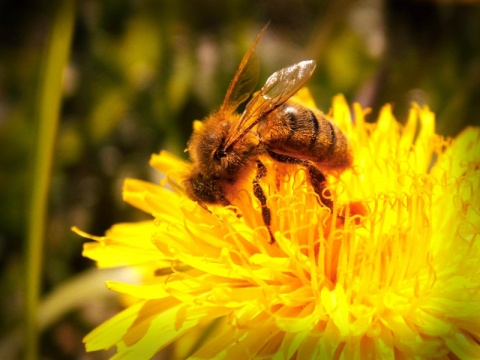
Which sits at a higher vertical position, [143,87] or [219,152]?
[143,87]

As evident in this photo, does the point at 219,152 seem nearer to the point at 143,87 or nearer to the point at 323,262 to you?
the point at 323,262

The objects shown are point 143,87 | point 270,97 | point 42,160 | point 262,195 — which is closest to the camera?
point 270,97

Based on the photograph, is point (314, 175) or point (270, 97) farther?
point (314, 175)

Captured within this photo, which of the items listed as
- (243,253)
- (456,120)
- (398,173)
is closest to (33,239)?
(243,253)

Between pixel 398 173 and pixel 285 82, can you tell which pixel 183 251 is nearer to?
pixel 285 82

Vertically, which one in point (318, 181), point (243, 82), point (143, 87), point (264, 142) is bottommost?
point (318, 181)

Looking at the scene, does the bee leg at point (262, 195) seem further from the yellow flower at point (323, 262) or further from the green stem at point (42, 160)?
the green stem at point (42, 160)

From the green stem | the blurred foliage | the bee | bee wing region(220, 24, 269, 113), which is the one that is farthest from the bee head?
the blurred foliage

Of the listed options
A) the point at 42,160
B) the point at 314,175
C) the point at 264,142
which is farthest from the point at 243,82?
the point at 42,160
